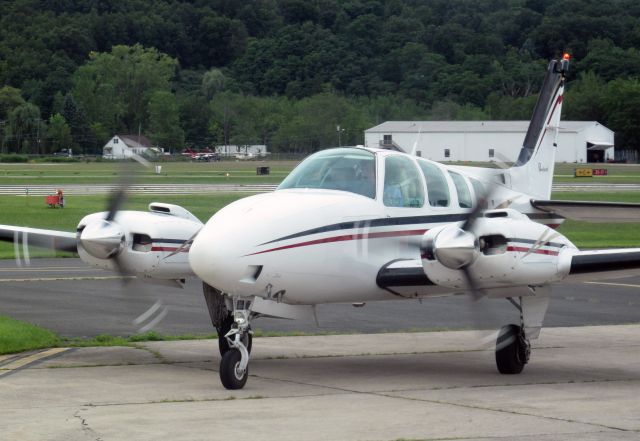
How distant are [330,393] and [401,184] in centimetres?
305

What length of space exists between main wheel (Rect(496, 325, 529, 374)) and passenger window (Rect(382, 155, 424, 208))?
6.46ft

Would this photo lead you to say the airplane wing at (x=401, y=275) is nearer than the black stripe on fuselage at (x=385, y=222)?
No

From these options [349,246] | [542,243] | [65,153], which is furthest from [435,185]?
[65,153]

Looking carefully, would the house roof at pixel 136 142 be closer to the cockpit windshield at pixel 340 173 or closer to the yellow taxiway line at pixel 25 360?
the cockpit windshield at pixel 340 173

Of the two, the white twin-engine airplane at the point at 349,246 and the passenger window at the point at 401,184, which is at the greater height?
the passenger window at the point at 401,184

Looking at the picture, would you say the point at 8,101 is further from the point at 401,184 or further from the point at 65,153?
the point at 401,184

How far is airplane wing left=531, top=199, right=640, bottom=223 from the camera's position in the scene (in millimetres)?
15148

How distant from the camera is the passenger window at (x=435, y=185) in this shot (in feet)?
48.1

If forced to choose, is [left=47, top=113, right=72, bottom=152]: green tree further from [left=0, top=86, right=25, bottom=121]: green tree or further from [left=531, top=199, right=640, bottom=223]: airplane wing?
[left=531, top=199, right=640, bottom=223]: airplane wing

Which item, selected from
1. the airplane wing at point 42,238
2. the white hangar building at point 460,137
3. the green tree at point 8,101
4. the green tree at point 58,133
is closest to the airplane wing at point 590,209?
the airplane wing at point 42,238

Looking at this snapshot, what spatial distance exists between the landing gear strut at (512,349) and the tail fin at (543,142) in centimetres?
422

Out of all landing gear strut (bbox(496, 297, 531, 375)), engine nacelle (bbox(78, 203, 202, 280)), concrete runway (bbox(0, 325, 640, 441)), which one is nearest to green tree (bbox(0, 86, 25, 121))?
concrete runway (bbox(0, 325, 640, 441))

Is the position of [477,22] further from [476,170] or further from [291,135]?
[476,170]

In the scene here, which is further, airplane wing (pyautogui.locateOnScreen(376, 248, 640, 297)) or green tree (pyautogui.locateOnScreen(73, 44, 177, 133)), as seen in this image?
green tree (pyautogui.locateOnScreen(73, 44, 177, 133))
